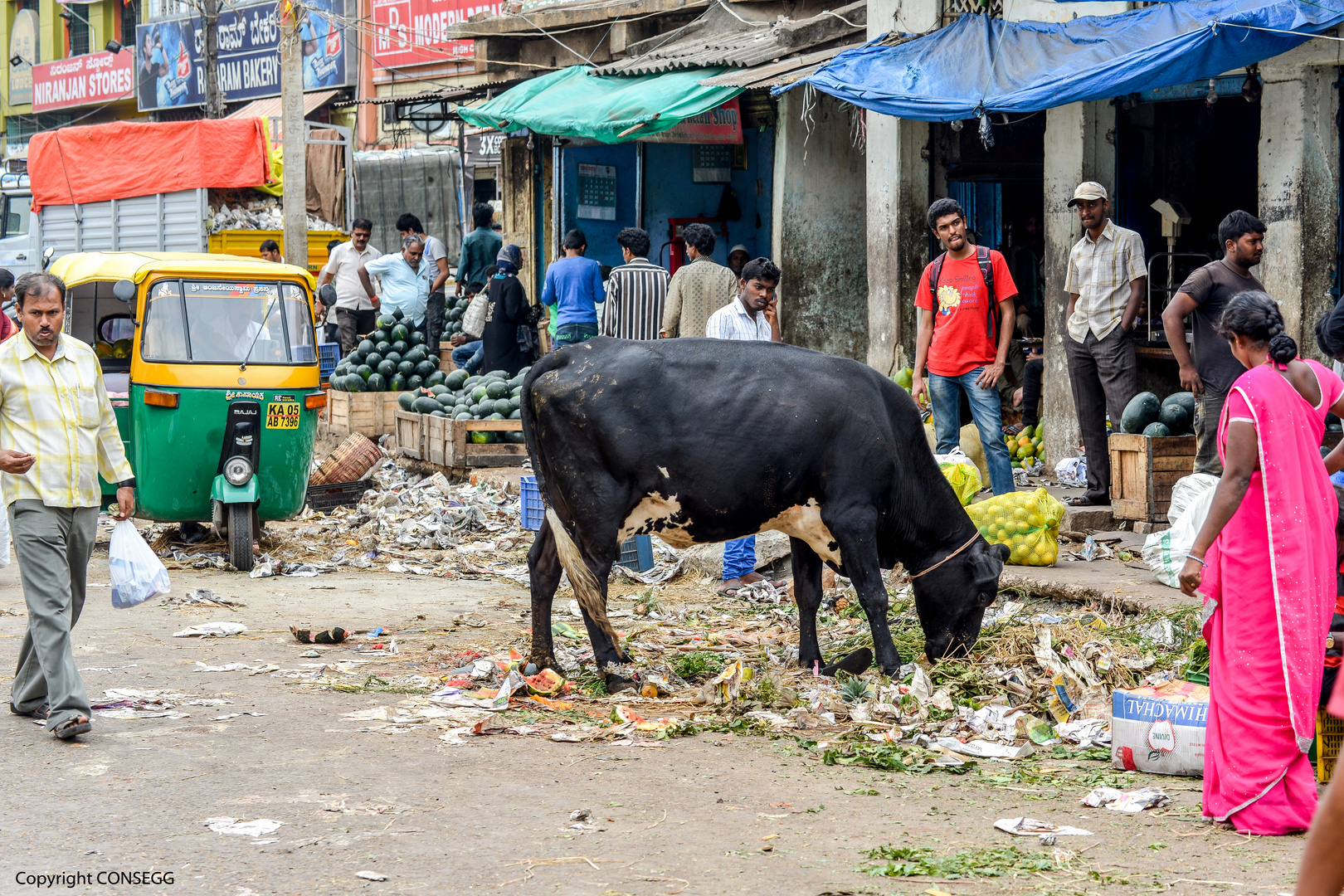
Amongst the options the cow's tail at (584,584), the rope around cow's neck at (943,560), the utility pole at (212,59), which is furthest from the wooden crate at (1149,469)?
the utility pole at (212,59)

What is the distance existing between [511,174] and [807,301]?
610 centimetres

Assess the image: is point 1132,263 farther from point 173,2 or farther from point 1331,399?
point 173,2

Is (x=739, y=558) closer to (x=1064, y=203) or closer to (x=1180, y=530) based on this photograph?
(x=1180, y=530)

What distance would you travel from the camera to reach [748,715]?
251 inches

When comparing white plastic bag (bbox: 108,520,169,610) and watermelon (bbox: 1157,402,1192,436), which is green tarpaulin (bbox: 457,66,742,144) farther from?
white plastic bag (bbox: 108,520,169,610)

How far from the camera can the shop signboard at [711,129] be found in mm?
15609

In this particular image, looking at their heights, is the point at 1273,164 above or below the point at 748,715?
above

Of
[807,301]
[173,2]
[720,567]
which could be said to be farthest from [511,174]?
[173,2]

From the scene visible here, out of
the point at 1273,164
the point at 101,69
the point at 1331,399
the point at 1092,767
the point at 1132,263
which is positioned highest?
the point at 101,69

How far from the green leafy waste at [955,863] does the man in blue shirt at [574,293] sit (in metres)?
9.04

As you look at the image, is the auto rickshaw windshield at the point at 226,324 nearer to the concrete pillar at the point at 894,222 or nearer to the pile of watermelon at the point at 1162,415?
the concrete pillar at the point at 894,222

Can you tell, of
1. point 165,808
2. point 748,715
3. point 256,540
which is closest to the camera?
point 165,808

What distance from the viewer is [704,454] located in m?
6.86

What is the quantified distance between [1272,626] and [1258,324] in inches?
41.5
